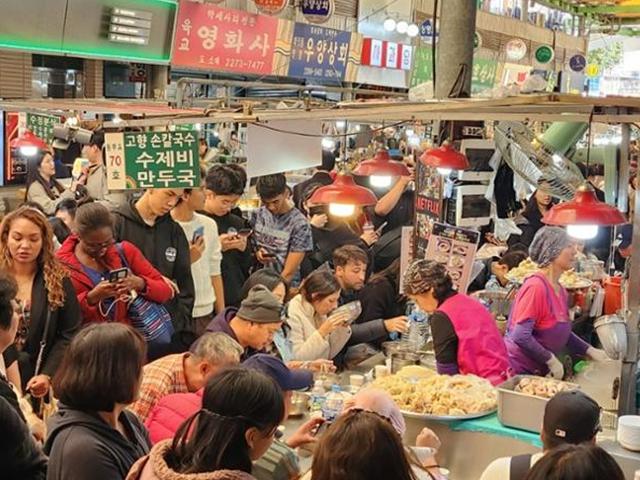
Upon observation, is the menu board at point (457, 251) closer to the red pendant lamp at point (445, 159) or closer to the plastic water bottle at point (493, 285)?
the red pendant lamp at point (445, 159)

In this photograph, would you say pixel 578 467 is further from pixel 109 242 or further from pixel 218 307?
pixel 218 307

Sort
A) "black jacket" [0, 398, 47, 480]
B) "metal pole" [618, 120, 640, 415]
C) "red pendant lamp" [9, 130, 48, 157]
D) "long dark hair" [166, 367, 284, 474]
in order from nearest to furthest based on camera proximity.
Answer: "long dark hair" [166, 367, 284, 474] → "black jacket" [0, 398, 47, 480] → "metal pole" [618, 120, 640, 415] → "red pendant lamp" [9, 130, 48, 157]

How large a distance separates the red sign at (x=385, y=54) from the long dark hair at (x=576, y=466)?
55.2ft

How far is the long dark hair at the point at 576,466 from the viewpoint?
2.57 metres

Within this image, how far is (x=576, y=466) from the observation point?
258cm

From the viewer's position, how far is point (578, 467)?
8.46ft

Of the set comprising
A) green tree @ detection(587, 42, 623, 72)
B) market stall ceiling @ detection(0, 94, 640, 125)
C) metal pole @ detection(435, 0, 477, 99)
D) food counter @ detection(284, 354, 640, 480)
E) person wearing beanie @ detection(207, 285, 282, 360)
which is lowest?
food counter @ detection(284, 354, 640, 480)

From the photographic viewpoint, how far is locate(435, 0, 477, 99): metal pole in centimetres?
771

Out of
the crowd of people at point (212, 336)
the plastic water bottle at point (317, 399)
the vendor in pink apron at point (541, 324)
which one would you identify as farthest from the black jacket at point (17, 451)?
the vendor in pink apron at point (541, 324)

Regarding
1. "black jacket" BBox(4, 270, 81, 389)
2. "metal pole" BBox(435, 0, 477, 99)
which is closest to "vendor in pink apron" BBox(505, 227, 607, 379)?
"metal pole" BBox(435, 0, 477, 99)

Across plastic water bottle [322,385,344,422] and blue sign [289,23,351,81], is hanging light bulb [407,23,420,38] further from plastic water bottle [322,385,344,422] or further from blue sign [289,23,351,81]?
plastic water bottle [322,385,344,422]

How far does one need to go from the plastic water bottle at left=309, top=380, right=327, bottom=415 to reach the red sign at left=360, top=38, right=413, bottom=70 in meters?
14.5

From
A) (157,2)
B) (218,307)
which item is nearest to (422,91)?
(218,307)

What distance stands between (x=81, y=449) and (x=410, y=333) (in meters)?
3.77
